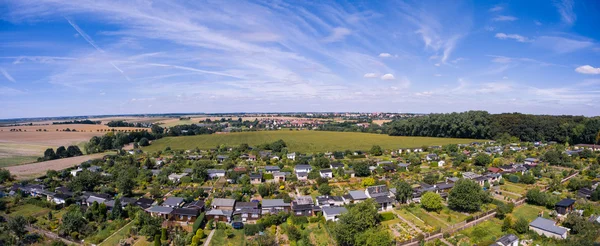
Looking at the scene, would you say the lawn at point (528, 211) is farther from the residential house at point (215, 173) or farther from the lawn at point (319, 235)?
the residential house at point (215, 173)

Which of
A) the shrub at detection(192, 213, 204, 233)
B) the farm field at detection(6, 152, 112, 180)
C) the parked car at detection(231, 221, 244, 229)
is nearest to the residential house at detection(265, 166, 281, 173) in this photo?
the shrub at detection(192, 213, 204, 233)

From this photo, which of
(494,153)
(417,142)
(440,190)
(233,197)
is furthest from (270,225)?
(417,142)

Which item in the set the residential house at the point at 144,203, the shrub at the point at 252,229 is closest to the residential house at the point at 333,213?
the shrub at the point at 252,229

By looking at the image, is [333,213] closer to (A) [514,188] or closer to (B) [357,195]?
(B) [357,195]

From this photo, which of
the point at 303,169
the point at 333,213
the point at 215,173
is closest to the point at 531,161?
the point at 303,169

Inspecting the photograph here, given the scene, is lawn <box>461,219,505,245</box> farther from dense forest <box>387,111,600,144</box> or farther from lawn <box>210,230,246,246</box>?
dense forest <box>387,111,600,144</box>

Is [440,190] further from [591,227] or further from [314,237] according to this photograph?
[314,237]

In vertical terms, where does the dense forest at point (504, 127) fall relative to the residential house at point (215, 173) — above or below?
above
